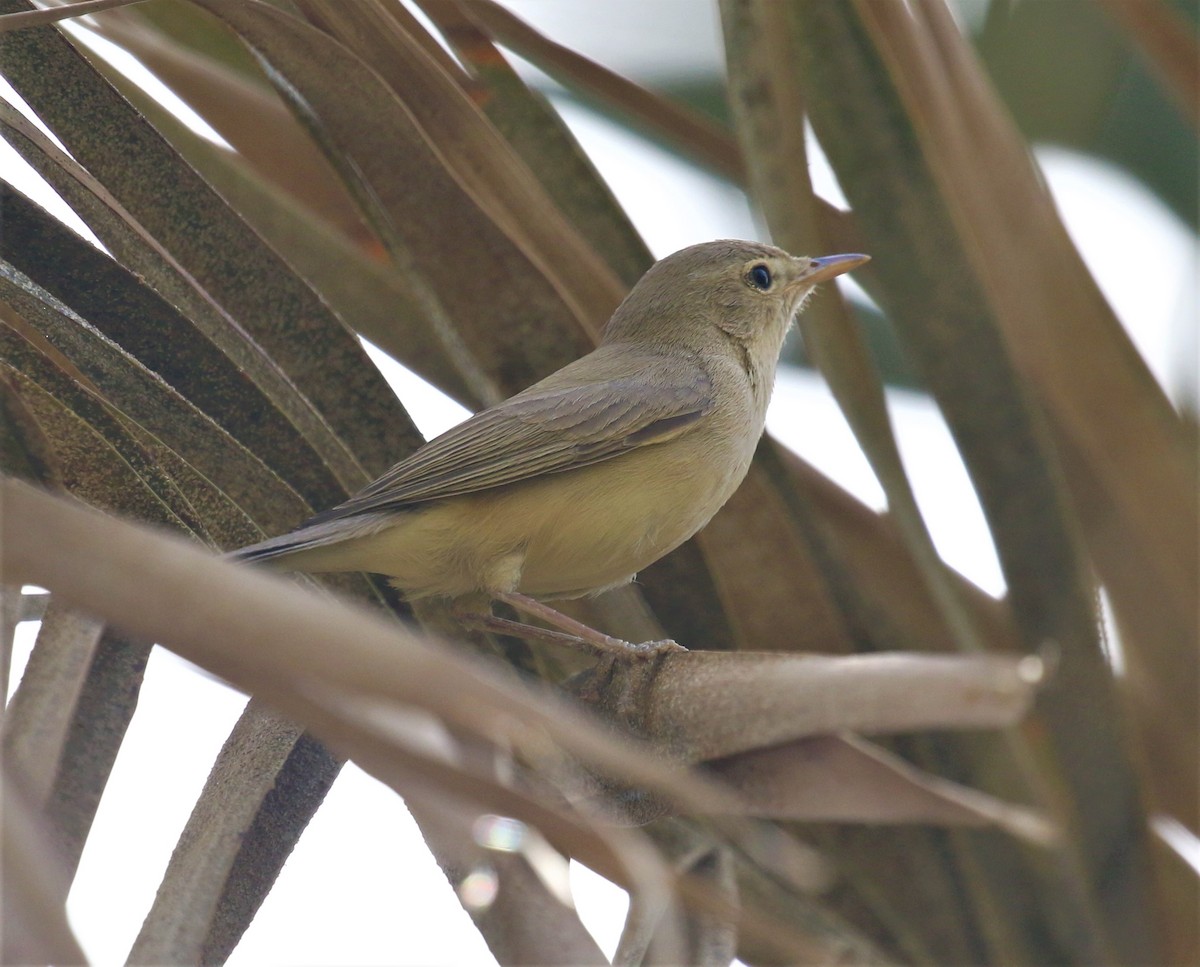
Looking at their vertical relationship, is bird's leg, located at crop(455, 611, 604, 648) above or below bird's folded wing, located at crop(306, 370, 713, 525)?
below

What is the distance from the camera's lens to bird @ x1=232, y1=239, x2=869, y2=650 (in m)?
3.66

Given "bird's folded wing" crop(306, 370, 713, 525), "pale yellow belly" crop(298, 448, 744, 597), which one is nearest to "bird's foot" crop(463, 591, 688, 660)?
"pale yellow belly" crop(298, 448, 744, 597)

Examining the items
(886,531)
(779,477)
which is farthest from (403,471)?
(886,531)

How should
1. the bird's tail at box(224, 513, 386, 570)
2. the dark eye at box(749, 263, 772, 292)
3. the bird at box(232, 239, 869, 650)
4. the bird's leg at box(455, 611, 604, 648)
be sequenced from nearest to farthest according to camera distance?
the bird's tail at box(224, 513, 386, 570), the bird's leg at box(455, 611, 604, 648), the bird at box(232, 239, 869, 650), the dark eye at box(749, 263, 772, 292)

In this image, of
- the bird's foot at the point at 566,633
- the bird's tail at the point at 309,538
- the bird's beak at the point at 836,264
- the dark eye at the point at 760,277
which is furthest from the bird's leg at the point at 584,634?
the dark eye at the point at 760,277

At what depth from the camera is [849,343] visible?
318cm

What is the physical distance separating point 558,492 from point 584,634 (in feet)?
1.90

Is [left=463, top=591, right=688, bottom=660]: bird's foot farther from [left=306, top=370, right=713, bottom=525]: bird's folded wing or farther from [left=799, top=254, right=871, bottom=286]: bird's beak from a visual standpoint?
[left=799, top=254, right=871, bottom=286]: bird's beak

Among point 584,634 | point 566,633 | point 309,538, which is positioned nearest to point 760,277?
point 566,633

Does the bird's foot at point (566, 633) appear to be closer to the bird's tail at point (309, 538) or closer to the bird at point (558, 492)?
the bird at point (558, 492)

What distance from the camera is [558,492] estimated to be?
12.8ft

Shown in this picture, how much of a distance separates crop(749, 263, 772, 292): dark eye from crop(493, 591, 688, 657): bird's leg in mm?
1621

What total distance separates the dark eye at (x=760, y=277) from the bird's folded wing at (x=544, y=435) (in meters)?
0.92

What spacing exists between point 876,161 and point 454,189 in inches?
39.1
